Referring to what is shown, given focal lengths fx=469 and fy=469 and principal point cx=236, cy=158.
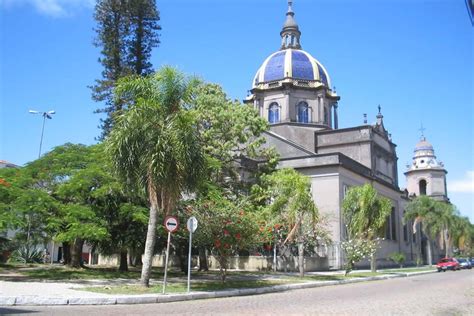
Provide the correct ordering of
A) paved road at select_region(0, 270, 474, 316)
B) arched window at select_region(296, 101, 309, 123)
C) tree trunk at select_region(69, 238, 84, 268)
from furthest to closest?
arched window at select_region(296, 101, 309, 123) < tree trunk at select_region(69, 238, 84, 268) < paved road at select_region(0, 270, 474, 316)

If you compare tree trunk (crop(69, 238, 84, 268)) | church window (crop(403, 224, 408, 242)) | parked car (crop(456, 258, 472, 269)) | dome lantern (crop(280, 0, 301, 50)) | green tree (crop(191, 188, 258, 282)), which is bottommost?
parked car (crop(456, 258, 472, 269))

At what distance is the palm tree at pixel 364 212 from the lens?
3109cm

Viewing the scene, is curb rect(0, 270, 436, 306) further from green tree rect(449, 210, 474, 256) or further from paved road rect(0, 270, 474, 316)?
green tree rect(449, 210, 474, 256)

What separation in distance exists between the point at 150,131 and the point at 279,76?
37.4 metres

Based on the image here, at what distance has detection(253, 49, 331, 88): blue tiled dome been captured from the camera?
52.2 m

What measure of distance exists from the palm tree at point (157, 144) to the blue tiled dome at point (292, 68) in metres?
35.9

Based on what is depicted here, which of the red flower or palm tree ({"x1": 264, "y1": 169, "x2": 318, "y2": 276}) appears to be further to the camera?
palm tree ({"x1": 264, "y1": 169, "x2": 318, "y2": 276})

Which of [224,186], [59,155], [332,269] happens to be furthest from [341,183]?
[59,155]

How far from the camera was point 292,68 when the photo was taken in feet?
171

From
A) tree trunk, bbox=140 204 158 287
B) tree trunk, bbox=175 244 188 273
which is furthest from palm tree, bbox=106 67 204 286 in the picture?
tree trunk, bbox=175 244 188 273

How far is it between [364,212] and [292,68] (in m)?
25.2

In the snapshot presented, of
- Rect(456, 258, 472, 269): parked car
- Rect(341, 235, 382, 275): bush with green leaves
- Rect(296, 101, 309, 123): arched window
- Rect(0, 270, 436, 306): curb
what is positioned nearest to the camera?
Rect(0, 270, 436, 306): curb

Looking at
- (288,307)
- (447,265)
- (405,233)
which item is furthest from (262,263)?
(405,233)

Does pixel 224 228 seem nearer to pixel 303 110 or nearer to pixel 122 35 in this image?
pixel 122 35
